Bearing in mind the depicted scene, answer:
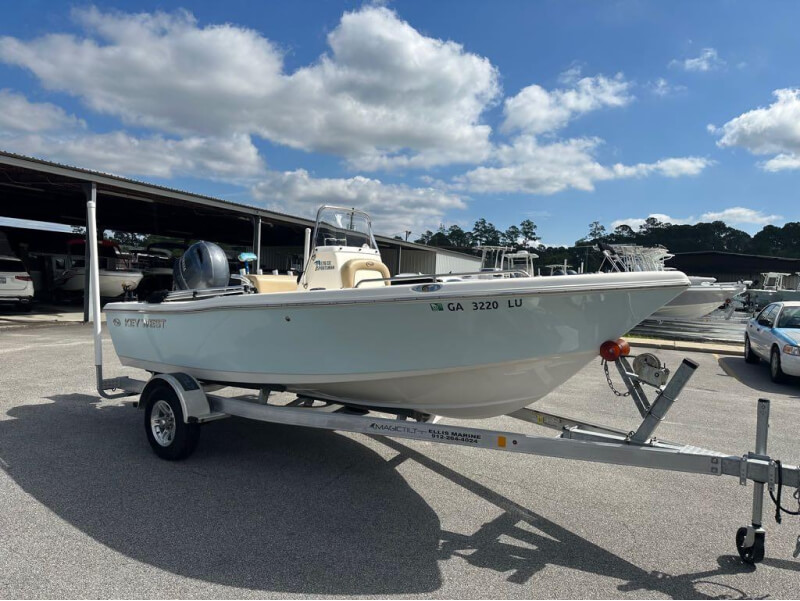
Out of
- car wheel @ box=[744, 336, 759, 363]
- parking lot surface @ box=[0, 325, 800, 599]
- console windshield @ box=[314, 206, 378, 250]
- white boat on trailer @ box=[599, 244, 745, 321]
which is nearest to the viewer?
parking lot surface @ box=[0, 325, 800, 599]

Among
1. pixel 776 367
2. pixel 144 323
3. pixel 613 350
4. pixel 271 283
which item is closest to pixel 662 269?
pixel 776 367

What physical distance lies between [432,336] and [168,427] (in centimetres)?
254

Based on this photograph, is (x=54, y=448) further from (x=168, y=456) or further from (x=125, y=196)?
(x=125, y=196)

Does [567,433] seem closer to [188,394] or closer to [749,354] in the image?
[188,394]

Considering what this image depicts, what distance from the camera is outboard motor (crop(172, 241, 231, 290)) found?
5.02m

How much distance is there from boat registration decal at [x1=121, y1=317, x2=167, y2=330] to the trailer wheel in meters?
0.64

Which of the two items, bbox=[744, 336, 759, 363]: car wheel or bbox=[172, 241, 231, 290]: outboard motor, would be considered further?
bbox=[744, 336, 759, 363]: car wheel

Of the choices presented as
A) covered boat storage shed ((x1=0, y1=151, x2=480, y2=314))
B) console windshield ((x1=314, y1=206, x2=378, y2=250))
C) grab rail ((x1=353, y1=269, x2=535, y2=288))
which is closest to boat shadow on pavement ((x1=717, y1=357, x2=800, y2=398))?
grab rail ((x1=353, y1=269, x2=535, y2=288))

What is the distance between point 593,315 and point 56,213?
27.5 meters

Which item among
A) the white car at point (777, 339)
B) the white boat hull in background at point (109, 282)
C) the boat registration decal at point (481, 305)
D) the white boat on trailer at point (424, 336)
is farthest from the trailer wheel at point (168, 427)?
the white boat hull in background at point (109, 282)

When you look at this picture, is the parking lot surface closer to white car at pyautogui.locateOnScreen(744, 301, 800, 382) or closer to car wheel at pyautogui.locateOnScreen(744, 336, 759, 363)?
white car at pyautogui.locateOnScreen(744, 301, 800, 382)

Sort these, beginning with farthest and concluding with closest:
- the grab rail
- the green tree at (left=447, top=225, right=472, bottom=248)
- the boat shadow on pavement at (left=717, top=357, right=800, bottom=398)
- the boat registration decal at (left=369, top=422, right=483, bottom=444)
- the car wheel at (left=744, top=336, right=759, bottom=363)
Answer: the green tree at (left=447, top=225, right=472, bottom=248)
the car wheel at (left=744, top=336, right=759, bottom=363)
the boat shadow on pavement at (left=717, top=357, right=800, bottom=398)
the grab rail
the boat registration decal at (left=369, top=422, right=483, bottom=444)

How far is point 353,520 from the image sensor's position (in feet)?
11.1

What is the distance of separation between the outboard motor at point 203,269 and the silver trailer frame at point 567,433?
867mm
